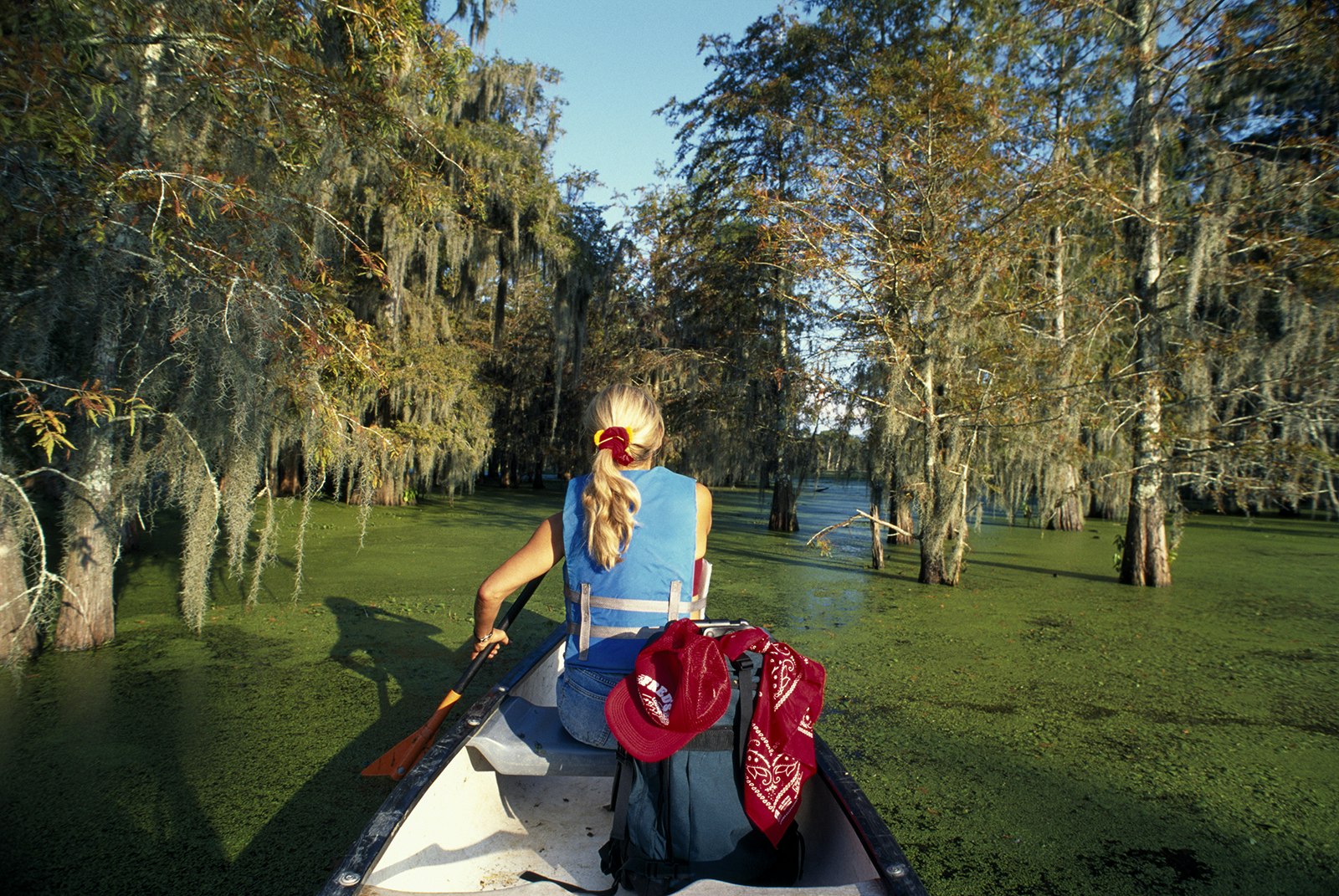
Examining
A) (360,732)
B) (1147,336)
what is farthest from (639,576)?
(1147,336)

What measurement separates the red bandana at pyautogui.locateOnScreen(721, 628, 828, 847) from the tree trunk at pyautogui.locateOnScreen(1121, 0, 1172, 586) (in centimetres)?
701

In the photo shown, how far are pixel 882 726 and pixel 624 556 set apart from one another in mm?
2536

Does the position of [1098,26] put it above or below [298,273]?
above

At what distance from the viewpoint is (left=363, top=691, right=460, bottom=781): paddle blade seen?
9.42ft

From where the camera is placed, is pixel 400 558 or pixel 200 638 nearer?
pixel 200 638

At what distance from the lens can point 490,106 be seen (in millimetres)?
14695

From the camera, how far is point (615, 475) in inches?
76.6

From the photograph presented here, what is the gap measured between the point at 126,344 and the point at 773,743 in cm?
434

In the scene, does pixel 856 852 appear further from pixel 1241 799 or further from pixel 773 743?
pixel 1241 799

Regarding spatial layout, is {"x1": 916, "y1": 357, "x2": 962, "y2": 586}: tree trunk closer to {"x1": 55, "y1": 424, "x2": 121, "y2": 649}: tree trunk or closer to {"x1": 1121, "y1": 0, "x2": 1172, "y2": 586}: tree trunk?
{"x1": 1121, "y1": 0, "x2": 1172, "y2": 586}: tree trunk

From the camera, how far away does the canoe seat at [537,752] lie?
2248 millimetres

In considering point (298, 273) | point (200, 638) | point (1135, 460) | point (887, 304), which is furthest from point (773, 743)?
point (1135, 460)

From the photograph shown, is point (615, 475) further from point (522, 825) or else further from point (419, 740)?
point (419, 740)

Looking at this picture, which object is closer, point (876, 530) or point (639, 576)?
point (639, 576)
